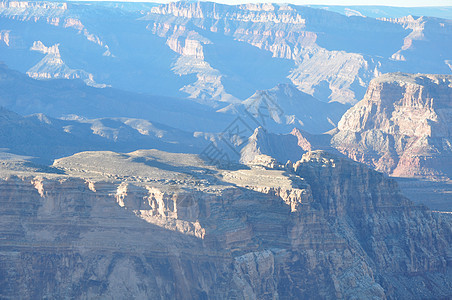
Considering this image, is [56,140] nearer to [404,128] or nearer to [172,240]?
[404,128]

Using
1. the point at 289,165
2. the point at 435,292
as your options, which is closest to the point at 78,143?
the point at 289,165

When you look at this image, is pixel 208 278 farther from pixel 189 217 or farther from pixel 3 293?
pixel 3 293

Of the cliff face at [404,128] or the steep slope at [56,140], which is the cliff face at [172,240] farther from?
the cliff face at [404,128]

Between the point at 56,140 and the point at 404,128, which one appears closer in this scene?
the point at 56,140

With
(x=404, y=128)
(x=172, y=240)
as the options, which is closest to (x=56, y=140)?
(x=404, y=128)

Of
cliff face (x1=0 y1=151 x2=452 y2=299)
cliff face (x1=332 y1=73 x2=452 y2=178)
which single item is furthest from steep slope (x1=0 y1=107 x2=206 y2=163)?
cliff face (x1=0 y1=151 x2=452 y2=299)

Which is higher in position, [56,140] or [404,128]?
[56,140]

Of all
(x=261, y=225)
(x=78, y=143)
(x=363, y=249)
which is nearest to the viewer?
(x=261, y=225)

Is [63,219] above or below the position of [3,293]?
above
